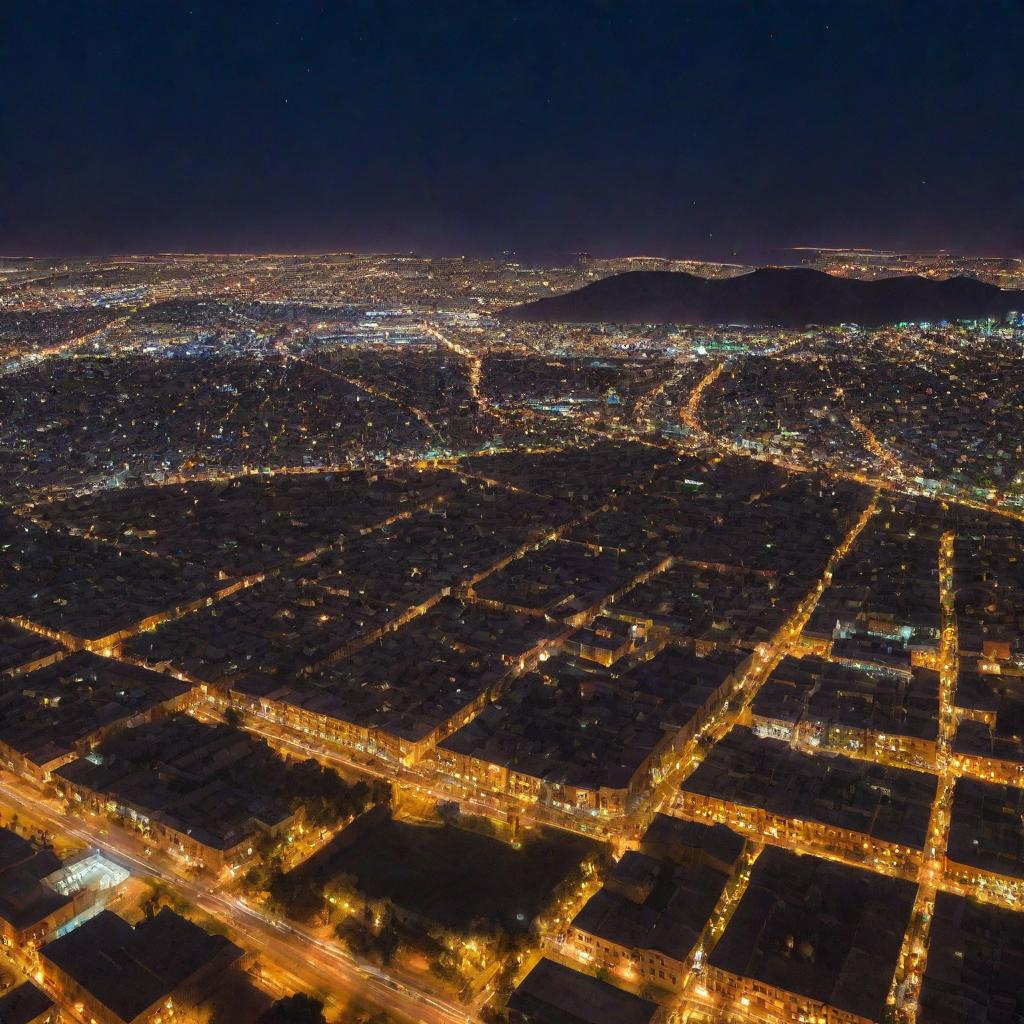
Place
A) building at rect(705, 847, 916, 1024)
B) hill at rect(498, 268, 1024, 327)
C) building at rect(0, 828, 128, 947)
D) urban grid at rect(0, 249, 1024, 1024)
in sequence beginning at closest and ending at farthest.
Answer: building at rect(705, 847, 916, 1024) → urban grid at rect(0, 249, 1024, 1024) → building at rect(0, 828, 128, 947) → hill at rect(498, 268, 1024, 327)

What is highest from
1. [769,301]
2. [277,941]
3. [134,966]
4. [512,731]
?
[134,966]

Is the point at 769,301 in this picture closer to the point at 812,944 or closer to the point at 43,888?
the point at 812,944

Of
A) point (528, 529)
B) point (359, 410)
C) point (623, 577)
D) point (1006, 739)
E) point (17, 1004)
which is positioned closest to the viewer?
point (17, 1004)

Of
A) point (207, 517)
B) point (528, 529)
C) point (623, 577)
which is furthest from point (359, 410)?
point (623, 577)

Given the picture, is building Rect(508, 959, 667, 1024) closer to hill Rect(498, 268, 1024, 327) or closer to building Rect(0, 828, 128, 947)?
building Rect(0, 828, 128, 947)

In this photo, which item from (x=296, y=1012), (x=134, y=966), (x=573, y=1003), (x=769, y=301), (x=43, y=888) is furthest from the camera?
(x=769, y=301)

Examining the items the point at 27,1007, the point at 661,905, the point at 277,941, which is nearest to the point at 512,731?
the point at 661,905

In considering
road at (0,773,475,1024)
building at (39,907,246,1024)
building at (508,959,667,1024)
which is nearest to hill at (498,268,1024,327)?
road at (0,773,475,1024)

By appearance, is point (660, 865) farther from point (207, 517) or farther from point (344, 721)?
point (207, 517)

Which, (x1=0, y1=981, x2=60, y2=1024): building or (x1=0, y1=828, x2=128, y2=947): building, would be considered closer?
(x1=0, y1=981, x2=60, y2=1024): building
